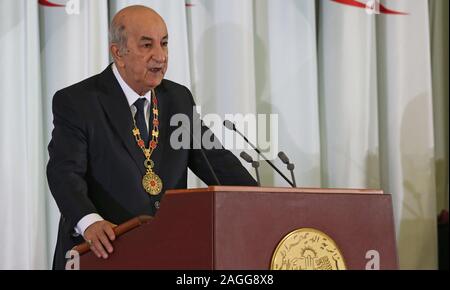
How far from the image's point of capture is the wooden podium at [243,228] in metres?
2.29

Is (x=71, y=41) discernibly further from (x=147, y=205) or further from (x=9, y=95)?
(x=147, y=205)

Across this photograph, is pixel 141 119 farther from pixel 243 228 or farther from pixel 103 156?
pixel 243 228

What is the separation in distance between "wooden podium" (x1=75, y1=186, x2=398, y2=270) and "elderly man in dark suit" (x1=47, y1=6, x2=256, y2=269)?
19.5 inches

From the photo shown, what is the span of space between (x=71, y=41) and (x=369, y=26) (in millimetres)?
1950

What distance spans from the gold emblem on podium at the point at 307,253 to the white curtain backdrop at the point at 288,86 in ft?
6.39

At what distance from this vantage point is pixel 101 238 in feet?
8.43

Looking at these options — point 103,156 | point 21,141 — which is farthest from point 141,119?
point 21,141

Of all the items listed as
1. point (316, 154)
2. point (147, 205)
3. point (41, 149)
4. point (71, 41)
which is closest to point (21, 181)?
point (41, 149)

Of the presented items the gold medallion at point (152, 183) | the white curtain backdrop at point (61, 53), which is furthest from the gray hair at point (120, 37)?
the white curtain backdrop at point (61, 53)

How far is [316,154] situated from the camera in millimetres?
4867

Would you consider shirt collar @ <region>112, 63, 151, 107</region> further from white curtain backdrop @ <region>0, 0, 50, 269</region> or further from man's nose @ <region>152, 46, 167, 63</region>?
white curtain backdrop @ <region>0, 0, 50, 269</region>

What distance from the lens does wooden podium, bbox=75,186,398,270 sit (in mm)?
2293

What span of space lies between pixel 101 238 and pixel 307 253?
0.66 m

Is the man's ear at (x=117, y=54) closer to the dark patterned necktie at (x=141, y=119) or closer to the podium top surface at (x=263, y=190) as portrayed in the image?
the dark patterned necktie at (x=141, y=119)
